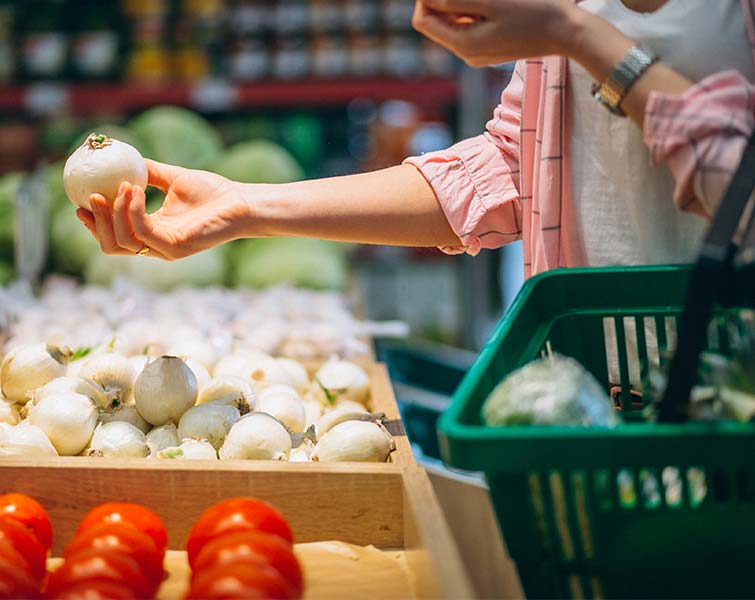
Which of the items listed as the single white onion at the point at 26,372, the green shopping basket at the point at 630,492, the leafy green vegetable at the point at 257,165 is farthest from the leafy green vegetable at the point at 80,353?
the leafy green vegetable at the point at 257,165

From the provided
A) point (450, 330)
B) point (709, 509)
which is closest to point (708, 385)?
point (709, 509)

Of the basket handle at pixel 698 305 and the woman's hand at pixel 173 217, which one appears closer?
the basket handle at pixel 698 305

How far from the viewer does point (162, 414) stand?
1.45 meters

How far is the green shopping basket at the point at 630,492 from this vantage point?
2.70ft

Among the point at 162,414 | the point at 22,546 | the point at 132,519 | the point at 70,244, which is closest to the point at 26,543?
the point at 22,546

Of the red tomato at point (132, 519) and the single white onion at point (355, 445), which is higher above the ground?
the red tomato at point (132, 519)

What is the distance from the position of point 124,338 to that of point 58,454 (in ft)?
1.68

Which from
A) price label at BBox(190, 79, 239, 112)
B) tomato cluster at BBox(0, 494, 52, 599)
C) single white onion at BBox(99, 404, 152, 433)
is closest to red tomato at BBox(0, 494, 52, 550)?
tomato cluster at BBox(0, 494, 52, 599)

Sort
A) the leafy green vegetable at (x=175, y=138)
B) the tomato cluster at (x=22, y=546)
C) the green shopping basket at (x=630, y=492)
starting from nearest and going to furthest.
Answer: the green shopping basket at (x=630, y=492) < the tomato cluster at (x=22, y=546) < the leafy green vegetable at (x=175, y=138)

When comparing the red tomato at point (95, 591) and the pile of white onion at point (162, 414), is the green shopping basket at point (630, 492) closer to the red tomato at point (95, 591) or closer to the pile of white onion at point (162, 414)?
the red tomato at point (95, 591)

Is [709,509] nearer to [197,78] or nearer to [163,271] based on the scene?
[163,271]

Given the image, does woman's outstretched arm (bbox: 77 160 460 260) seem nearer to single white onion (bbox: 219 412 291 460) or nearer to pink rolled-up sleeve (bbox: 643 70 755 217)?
single white onion (bbox: 219 412 291 460)

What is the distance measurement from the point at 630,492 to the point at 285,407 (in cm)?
74

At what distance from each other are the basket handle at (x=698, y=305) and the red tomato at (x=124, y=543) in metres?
0.55
